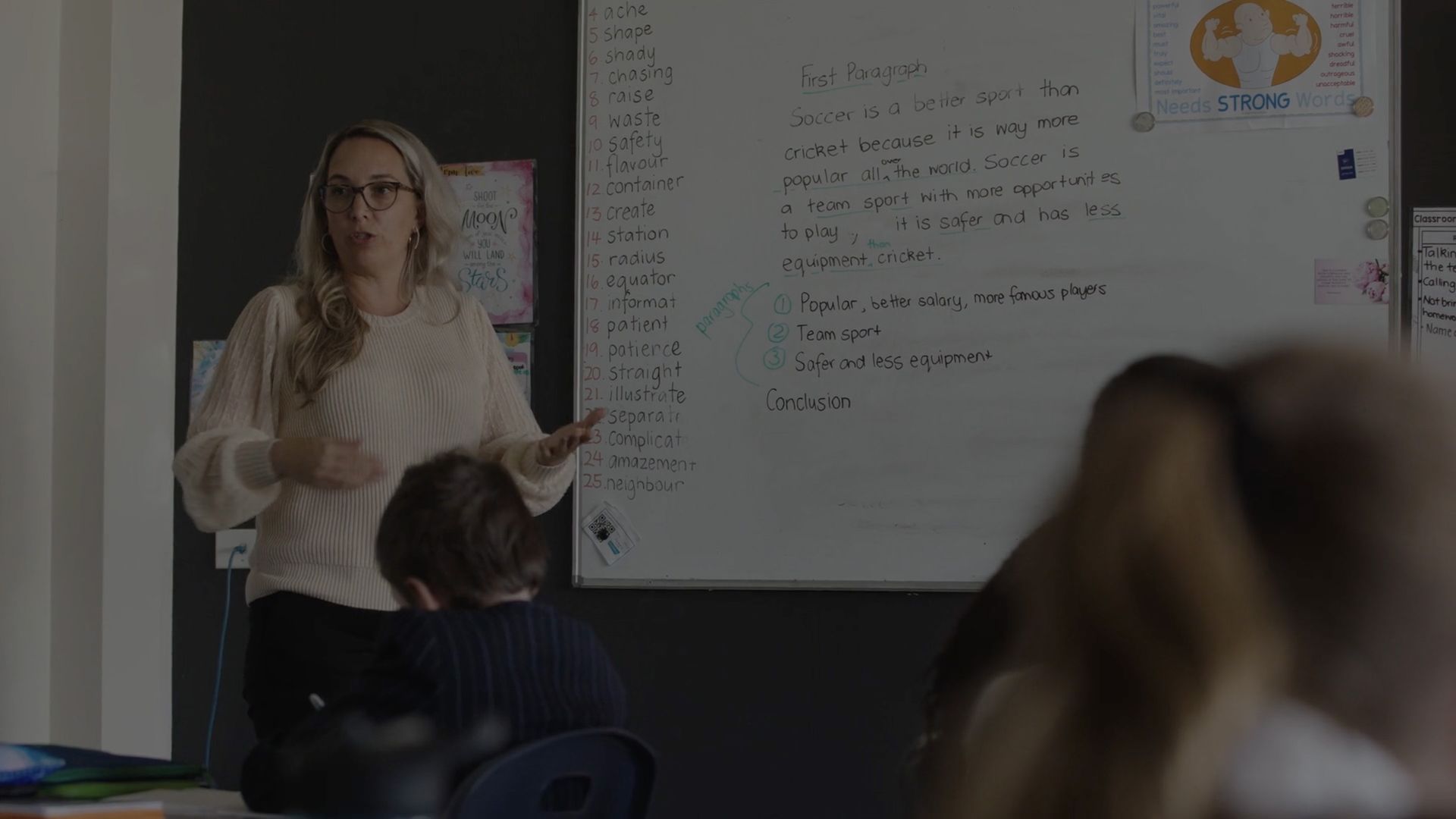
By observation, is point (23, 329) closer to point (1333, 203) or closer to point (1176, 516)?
point (1333, 203)

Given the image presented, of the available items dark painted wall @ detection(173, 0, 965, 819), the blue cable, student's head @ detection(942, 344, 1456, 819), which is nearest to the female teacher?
dark painted wall @ detection(173, 0, 965, 819)

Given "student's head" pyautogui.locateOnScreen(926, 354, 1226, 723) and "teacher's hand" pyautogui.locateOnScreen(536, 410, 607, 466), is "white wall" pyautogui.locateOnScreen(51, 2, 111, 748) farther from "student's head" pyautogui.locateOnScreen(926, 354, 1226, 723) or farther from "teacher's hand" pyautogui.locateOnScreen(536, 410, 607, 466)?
"student's head" pyautogui.locateOnScreen(926, 354, 1226, 723)

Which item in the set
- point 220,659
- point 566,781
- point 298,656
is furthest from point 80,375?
point 566,781

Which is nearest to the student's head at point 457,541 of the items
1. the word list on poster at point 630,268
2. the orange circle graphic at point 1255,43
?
the word list on poster at point 630,268

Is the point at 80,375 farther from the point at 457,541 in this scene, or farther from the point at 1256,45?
the point at 1256,45

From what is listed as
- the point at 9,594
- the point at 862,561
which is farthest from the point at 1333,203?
the point at 9,594

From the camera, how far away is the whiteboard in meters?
2.86

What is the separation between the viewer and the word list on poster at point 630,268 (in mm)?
3191

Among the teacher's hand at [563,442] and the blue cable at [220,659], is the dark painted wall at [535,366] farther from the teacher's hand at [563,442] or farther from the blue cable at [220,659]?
the teacher's hand at [563,442]

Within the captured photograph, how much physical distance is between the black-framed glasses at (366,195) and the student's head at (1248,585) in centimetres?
194

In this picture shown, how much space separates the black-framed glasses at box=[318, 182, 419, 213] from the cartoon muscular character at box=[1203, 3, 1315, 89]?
1.75 meters

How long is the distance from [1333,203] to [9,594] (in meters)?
3.32

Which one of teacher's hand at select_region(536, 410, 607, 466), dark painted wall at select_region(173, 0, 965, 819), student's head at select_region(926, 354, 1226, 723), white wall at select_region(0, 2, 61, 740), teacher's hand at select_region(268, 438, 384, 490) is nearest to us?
student's head at select_region(926, 354, 1226, 723)

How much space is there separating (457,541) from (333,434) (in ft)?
1.90
